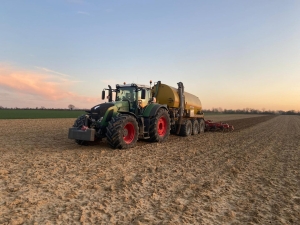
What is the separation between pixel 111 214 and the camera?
3838mm

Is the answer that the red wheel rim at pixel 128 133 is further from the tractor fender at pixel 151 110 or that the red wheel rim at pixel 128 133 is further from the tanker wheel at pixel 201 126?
the tanker wheel at pixel 201 126

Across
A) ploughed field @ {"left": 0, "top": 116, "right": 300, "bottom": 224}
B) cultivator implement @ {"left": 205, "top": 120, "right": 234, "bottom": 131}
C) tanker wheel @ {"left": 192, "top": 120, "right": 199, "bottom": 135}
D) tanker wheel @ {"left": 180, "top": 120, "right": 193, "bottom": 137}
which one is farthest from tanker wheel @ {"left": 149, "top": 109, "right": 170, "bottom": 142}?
cultivator implement @ {"left": 205, "top": 120, "right": 234, "bottom": 131}

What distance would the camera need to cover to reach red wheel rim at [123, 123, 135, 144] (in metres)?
9.42

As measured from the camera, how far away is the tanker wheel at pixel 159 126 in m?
10.8

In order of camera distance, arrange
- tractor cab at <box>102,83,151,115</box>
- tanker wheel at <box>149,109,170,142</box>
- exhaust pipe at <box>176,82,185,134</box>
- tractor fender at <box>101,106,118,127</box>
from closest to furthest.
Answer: tractor fender at <box>101,106,118,127</box> < tractor cab at <box>102,83,151,115</box> < tanker wheel at <box>149,109,170,142</box> < exhaust pipe at <box>176,82,185,134</box>

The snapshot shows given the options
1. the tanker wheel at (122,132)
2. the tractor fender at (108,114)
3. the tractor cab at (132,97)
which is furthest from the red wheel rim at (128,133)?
the tractor cab at (132,97)

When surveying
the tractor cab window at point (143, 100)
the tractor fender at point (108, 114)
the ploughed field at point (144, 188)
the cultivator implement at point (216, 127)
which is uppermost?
the tractor cab window at point (143, 100)

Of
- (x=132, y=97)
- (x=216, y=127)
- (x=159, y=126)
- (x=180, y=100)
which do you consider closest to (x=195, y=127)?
(x=180, y=100)

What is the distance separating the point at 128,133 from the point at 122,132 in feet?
→ 2.73

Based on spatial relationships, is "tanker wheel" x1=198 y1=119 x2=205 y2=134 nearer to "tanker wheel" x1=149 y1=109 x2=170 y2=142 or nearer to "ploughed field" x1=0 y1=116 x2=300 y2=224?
"tanker wheel" x1=149 y1=109 x2=170 y2=142

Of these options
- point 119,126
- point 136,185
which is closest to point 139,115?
point 119,126

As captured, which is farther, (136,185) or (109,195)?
(136,185)

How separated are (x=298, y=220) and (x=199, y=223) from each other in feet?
5.42

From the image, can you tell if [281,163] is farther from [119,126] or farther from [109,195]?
[109,195]
